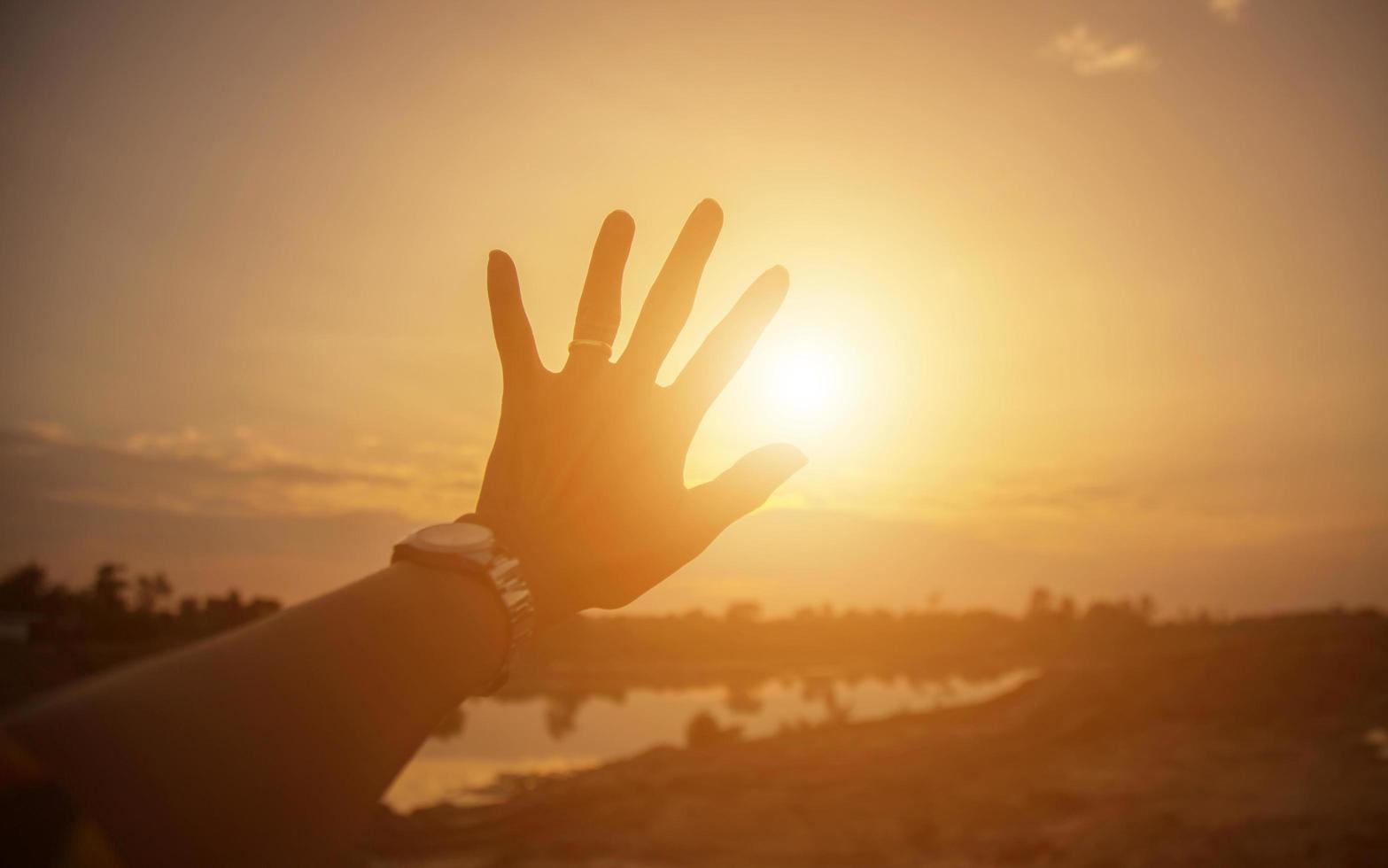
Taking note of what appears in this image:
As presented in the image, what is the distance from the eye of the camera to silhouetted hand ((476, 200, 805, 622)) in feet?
5.65

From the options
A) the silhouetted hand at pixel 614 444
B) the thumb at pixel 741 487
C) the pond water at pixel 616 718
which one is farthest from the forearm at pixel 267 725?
the pond water at pixel 616 718

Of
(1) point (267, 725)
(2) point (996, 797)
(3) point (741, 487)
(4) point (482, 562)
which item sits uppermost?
(3) point (741, 487)

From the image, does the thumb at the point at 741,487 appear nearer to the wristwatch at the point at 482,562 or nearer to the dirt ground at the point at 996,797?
the wristwatch at the point at 482,562

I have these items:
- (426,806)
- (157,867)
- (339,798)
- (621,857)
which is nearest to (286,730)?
(339,798)

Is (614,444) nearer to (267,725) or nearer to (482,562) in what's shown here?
(482,562)

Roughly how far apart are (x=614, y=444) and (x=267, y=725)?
0.89 metres

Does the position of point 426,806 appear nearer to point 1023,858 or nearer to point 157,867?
point 1023,858

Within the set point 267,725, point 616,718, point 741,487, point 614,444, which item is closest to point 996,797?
point 741,487

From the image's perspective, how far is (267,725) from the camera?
3.22 feet

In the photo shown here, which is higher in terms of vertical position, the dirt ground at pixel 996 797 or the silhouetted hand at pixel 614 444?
the silhouetted hand at pixel 614 444

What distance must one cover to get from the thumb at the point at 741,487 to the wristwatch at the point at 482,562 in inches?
16.4

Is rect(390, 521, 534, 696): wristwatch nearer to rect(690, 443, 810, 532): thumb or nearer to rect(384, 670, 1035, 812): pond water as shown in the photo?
rect(690, 443, 810, 532): thumb

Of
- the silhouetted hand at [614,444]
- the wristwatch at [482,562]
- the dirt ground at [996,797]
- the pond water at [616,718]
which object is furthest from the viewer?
the pond water at [616,718]

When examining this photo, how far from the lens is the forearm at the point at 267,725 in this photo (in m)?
0.79
